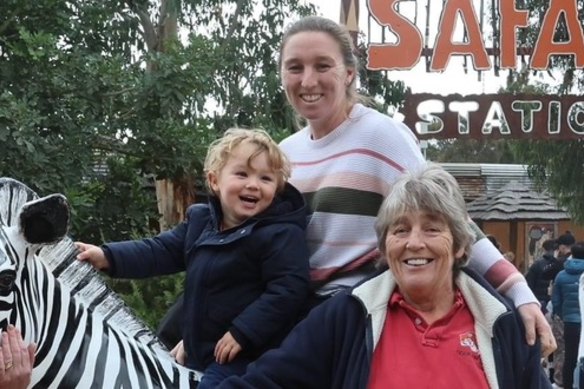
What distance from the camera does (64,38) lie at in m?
7.24

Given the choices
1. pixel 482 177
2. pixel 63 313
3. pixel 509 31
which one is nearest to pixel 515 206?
pixel 482 177

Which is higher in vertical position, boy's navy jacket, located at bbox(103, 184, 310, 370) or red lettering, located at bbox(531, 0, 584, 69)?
red lettering, located at bbox(531, 0, 584, 69)

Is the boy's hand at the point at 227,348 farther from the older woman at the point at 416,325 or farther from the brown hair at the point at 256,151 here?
the brown hair at the point at 256,151

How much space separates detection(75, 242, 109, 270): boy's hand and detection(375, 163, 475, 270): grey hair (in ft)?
3.09

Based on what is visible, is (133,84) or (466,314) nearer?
(466,314)

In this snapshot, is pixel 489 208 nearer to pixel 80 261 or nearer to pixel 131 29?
pixel 131 29

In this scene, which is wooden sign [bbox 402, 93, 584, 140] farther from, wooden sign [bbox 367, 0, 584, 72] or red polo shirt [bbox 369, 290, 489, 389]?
red polo shirt [bbox 369, 290, 489, 389]

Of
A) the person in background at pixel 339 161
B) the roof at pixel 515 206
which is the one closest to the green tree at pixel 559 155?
the roof at pixel 515 206

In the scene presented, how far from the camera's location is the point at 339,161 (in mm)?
2750

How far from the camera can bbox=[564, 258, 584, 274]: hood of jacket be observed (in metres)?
9.91

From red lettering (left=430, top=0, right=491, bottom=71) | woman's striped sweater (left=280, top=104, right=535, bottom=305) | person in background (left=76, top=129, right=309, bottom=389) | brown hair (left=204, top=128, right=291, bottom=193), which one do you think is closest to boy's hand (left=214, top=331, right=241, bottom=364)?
person in background (left=76, top=129, right=309, bottom=389)

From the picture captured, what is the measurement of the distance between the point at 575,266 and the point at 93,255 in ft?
26.2

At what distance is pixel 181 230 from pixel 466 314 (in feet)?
3.60

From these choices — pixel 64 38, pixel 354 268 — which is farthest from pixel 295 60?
pixel 64 38
